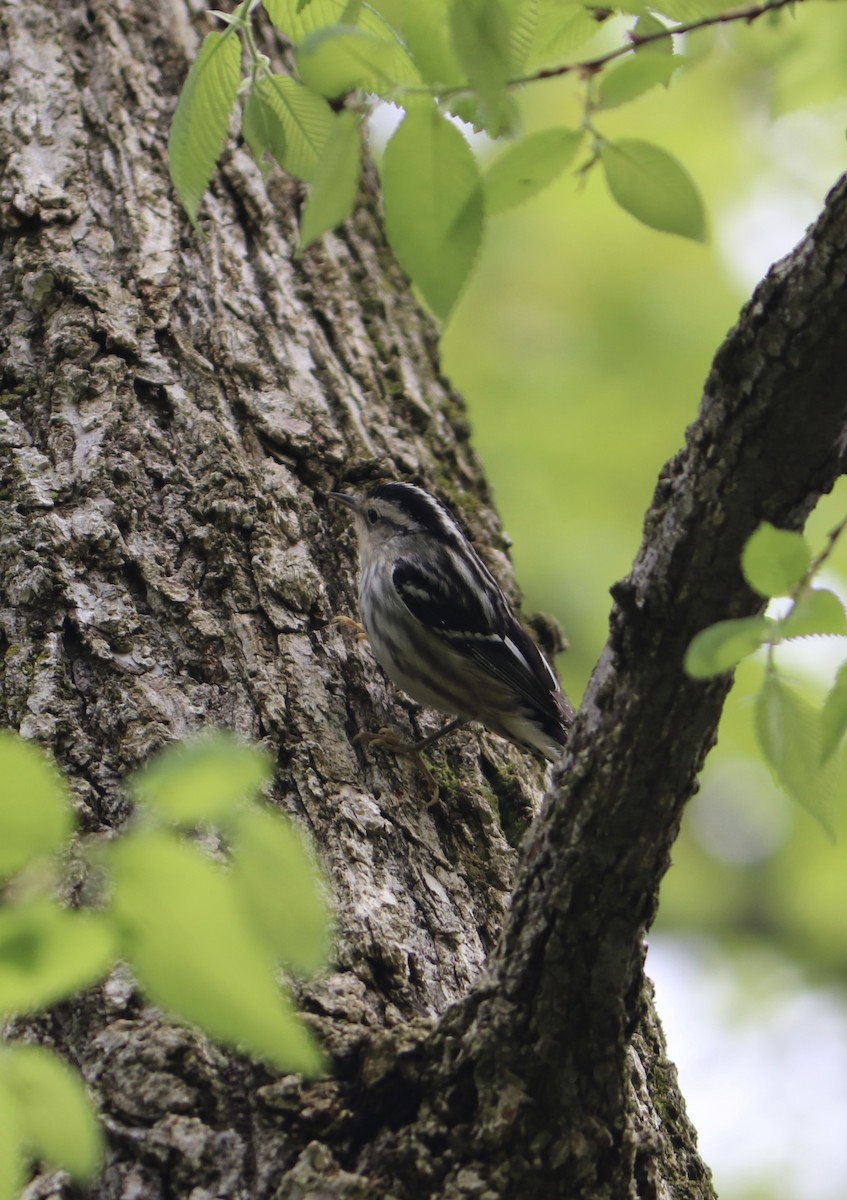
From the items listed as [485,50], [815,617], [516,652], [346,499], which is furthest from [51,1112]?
[516,652]

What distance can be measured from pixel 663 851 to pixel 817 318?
0.98m

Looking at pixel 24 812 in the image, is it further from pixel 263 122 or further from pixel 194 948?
pixel 263 122

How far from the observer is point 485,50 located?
1.87 metres

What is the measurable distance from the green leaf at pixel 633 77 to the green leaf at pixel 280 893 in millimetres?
1374

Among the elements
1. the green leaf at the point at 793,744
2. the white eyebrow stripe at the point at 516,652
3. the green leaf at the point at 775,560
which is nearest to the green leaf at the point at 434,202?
the green leaf at the point at 775,560

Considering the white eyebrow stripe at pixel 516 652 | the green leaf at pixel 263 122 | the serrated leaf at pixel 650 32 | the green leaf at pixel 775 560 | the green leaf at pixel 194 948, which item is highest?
the white eyebrow stripe at pixel 516 652

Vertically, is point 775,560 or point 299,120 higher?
point 299,120

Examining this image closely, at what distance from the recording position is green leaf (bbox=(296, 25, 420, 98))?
198 centimetres

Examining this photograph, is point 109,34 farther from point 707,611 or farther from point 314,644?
point 707,611

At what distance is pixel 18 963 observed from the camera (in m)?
1.41

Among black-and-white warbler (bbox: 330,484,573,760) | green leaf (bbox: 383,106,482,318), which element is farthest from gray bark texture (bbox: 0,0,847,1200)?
green leaf (bbox: 383,106,482,318)

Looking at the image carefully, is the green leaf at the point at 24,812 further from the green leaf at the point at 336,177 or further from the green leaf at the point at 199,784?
the green leaf at the point at 336,177

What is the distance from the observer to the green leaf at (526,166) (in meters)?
2.07

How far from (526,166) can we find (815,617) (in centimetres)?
96
